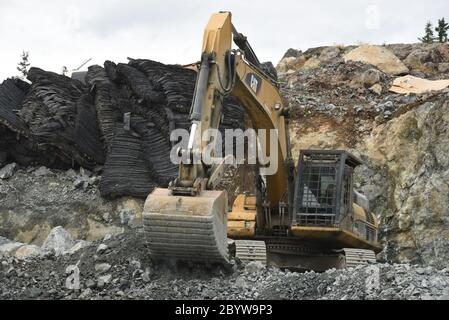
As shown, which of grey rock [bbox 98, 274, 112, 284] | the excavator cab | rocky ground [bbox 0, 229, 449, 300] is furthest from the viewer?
the excavator cab

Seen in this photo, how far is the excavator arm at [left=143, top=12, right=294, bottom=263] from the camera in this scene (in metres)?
7.06

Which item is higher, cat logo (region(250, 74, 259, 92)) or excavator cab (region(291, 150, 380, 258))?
cat logo (region(250, 74, 259, 92))

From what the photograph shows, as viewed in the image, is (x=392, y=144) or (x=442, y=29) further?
(x=442, y=29)

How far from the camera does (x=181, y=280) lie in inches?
293

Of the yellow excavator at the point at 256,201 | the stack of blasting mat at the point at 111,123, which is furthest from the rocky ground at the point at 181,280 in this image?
the stack of blasting mat at the point at 111,123

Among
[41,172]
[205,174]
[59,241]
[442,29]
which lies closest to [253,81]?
[205,174]

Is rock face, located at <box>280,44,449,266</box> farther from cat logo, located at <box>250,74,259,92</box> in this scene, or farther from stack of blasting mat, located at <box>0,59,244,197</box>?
cat logo, located at <box>250,74,259,92</box>

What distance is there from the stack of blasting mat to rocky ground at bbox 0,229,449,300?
6180 mm

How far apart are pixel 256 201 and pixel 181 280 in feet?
10.3

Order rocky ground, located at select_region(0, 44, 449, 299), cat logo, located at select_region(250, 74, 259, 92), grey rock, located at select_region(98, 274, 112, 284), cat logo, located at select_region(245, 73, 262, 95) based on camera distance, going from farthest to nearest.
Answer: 1. cat logo, located at select_region(250, 74, 259, 92)
2. cat logo, located at select_region(245, 73, 262, 95)
3. grey rock, located at select_region(98, 274, 112, 284)
4. rocky ground, located at select_region(0, 44, 449, 299)

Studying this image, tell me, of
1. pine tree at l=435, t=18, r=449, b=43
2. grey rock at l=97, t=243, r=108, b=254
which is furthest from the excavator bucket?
pine tree at l=435, t=18, r=449, b=43

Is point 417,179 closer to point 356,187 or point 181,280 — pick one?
point 356,187

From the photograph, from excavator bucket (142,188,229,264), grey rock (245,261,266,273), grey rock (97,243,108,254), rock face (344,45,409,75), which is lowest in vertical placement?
grey rock (245,261,266,273)
